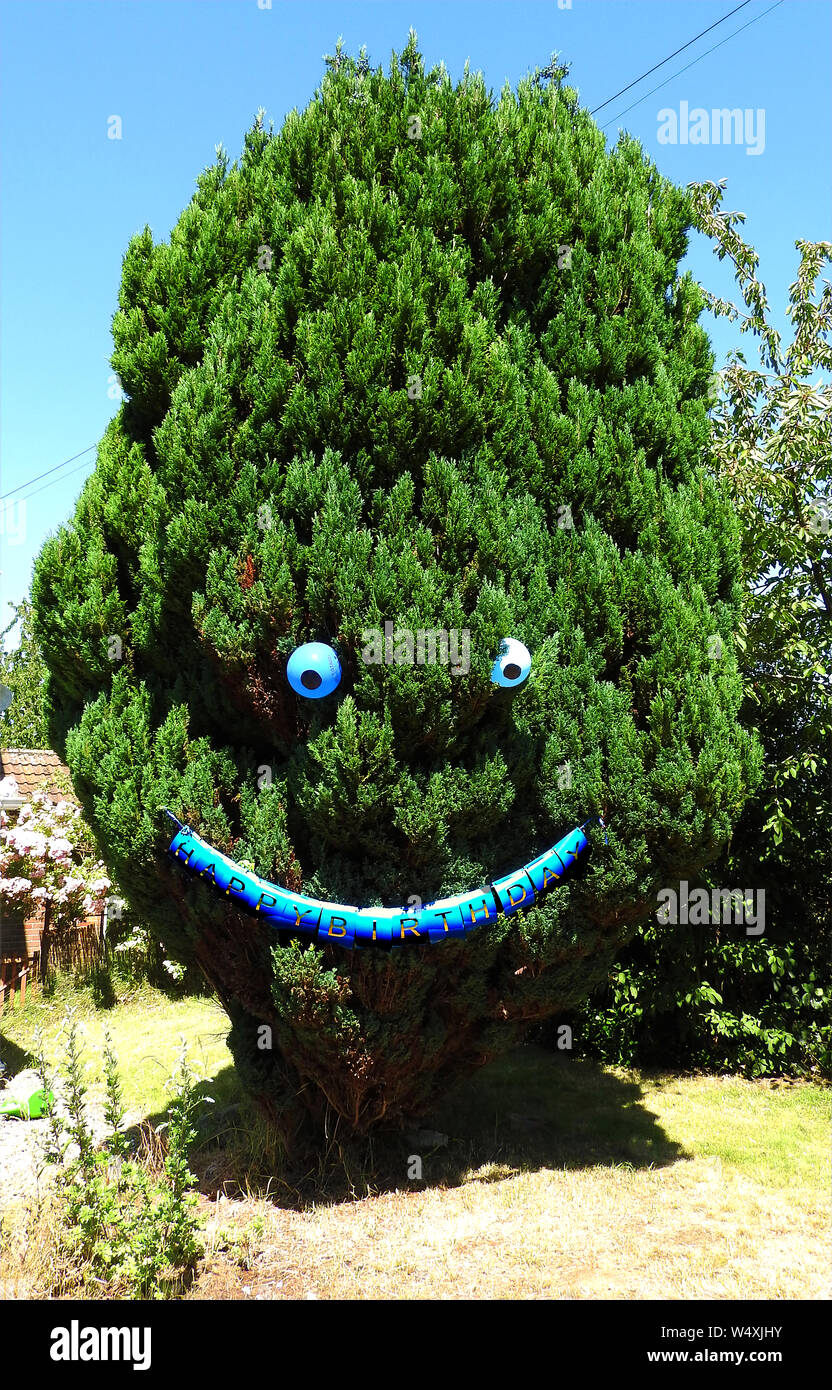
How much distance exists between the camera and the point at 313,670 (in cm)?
405

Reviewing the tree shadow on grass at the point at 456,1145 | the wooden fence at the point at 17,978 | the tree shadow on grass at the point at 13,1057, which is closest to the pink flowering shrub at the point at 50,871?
the wooden fence at the point at 17,978

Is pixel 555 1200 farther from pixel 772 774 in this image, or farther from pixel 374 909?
pixel 772 774

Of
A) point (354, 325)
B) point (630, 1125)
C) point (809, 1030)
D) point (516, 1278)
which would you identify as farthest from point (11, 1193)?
point (809, 1030)

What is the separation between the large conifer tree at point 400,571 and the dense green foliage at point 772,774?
161 centimetres

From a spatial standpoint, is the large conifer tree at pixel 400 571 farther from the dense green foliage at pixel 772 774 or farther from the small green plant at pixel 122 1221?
the dense green foliage at pixel 772 774

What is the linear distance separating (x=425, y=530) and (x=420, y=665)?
66cm

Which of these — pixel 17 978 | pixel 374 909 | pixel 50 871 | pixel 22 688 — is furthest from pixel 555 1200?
pixel 22 688

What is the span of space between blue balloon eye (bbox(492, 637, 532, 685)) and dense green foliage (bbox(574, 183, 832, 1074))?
2.68m

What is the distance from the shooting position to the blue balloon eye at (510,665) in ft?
13.6

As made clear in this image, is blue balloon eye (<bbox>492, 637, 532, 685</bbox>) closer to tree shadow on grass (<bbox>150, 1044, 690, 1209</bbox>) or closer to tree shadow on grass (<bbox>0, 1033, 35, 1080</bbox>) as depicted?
tree shadow on grass (<bbox>150, 1044, 690, 1209</bbox>)

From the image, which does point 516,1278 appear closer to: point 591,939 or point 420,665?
point 591,939

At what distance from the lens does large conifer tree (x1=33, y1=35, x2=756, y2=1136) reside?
4.24m

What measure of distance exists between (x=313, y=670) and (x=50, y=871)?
298 inches

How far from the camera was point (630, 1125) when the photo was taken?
5.63 meters
